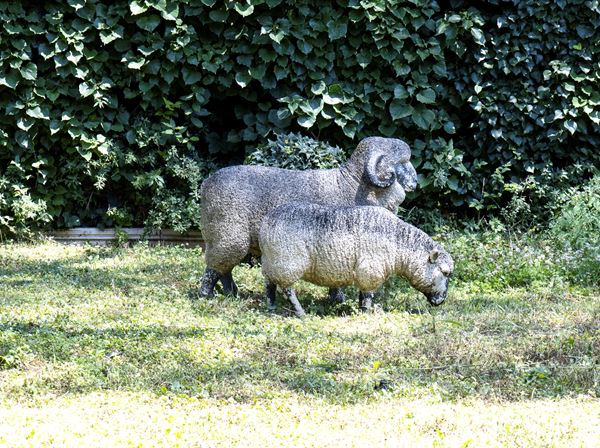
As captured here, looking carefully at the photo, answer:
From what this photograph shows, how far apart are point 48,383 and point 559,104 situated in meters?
7.26

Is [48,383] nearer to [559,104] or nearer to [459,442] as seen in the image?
[459,442]

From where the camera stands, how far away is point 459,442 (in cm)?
469

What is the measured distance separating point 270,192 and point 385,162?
1.02 metres

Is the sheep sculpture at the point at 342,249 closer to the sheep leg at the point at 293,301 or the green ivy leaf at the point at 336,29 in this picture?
the sheep leg at the point at 293,301

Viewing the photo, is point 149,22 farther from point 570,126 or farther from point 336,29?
point 570,126

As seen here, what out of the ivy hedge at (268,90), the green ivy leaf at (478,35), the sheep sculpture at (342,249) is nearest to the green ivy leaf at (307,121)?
the ivy hedge at (268,90)

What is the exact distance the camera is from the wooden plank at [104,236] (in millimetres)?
11039

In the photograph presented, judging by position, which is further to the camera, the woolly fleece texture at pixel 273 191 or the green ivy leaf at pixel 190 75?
the green ivy leaf at pixel 190 75

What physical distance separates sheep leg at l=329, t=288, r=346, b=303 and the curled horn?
0.96 meters

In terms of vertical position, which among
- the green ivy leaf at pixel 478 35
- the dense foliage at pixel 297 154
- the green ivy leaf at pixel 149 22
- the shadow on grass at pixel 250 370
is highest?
the green ivy leaf at pixel 478 35

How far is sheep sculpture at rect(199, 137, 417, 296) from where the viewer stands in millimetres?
7914

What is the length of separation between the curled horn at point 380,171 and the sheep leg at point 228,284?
1.50 metres

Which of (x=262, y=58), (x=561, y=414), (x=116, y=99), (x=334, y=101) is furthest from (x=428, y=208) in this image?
(x=561, y=414)

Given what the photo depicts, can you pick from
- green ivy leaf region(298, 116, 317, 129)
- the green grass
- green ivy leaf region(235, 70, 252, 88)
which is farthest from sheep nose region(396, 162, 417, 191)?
green ivy leaf region(235, 70, 252, 88)
